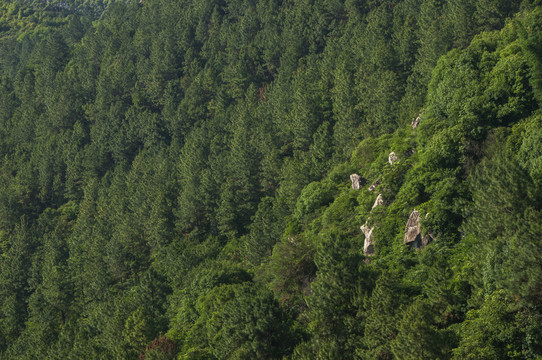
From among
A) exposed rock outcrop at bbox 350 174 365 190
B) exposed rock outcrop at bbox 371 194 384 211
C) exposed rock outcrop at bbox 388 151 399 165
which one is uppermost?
exposed rock outcrop at bbox 388 151 399 165

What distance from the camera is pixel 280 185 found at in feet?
321

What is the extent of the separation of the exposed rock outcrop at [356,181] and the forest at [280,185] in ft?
0.84

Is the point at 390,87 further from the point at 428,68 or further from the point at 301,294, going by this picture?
the point at 301,294

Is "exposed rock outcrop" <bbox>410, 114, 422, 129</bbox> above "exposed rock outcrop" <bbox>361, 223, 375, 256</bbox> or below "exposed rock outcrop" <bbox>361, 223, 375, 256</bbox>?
above

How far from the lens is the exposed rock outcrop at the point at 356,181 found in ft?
237

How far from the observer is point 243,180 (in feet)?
340

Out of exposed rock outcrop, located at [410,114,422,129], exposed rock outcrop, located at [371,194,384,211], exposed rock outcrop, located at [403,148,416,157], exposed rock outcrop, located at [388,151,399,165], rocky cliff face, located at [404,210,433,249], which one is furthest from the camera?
exposed rock outcrop, located at [410,114,422,129]

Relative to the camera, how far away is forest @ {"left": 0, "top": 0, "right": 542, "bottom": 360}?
1581 inches

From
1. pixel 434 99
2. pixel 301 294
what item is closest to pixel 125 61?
pixel 434 99

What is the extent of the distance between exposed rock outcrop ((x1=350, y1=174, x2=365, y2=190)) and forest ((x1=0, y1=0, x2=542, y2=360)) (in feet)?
0.84

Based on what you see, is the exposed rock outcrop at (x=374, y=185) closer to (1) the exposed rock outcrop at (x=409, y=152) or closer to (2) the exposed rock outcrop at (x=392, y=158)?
(2) the exposed rock outcrop at (x=392, y=158)

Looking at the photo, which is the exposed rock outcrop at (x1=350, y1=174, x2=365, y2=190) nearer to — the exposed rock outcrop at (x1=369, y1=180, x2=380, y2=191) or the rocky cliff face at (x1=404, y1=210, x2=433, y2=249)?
the exposed rock outcrop at (x1=369, y1=180, x2=380, y2=191)

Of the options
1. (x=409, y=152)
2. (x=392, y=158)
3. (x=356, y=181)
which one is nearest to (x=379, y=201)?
(x=392, y=158)

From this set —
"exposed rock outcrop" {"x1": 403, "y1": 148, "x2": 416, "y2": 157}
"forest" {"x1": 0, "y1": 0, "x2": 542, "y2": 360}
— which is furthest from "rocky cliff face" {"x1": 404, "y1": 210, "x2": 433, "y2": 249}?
"exposed rock outcrop" {"x1": 403, "y1": 148, "x2": 416, "y2": 157}
